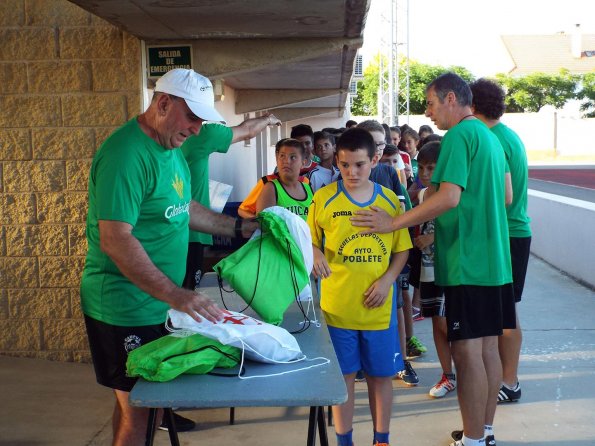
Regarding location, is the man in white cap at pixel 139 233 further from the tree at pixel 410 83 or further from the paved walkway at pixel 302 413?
the tree at pixel 410 83

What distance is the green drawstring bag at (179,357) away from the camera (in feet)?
8.36

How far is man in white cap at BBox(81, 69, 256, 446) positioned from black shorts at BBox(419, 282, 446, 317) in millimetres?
2324

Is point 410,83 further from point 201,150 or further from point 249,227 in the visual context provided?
point 249,227

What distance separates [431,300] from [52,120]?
3.09 metres

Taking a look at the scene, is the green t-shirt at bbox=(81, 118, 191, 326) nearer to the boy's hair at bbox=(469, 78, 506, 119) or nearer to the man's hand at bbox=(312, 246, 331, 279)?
the man's hand at bbox=(312, 246, 331, 279)

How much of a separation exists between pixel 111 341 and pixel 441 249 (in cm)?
184

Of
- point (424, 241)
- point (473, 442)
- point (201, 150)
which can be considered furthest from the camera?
point (424, 241)

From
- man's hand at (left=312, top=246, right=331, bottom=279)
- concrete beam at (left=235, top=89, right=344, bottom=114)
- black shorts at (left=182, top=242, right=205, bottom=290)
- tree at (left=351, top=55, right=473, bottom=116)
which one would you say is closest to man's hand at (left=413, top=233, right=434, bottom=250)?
man's hand at (left=312, top=246, right=331, bottom=279)

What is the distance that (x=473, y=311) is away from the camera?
3953 millimetres

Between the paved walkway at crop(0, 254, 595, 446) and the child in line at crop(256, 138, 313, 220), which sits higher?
the child in line at crop(256, 138, 313, 220)

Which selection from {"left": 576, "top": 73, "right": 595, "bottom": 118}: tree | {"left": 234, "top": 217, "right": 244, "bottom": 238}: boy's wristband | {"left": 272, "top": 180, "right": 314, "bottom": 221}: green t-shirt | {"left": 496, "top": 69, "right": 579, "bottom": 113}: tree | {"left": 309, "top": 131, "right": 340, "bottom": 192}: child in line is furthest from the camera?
{"left": 496, "top": 69, "right": 579, "bottom": 113}: tree

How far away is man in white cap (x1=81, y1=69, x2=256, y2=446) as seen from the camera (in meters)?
2.82

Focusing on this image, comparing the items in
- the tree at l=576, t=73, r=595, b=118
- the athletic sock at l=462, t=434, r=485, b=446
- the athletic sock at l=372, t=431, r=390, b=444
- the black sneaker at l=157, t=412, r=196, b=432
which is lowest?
the black sneaker at l=157, t=412, r=196, b=432

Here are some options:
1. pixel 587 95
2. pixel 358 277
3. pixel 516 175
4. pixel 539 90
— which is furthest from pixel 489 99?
pixel 587 95
